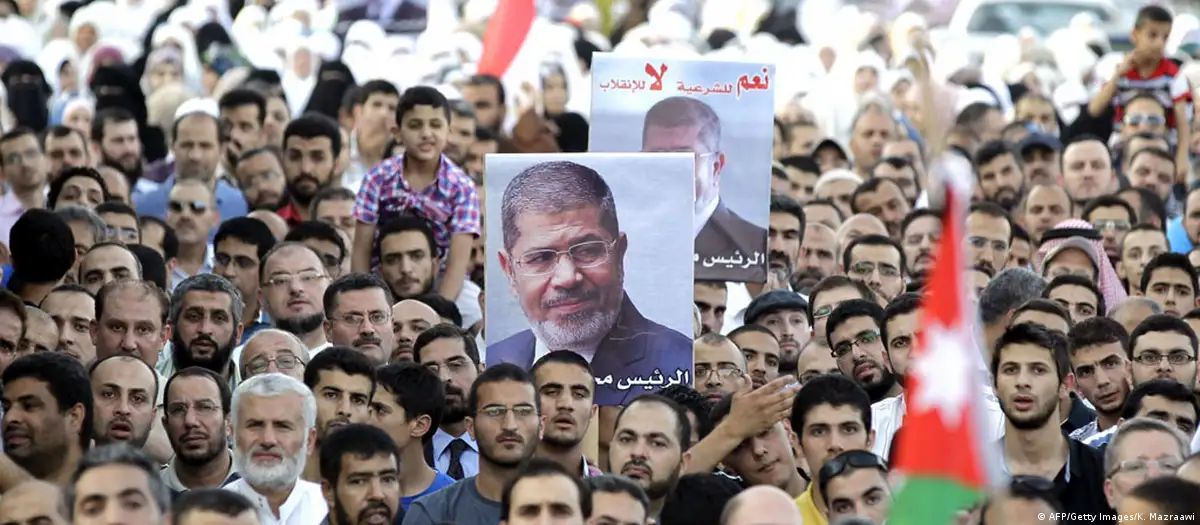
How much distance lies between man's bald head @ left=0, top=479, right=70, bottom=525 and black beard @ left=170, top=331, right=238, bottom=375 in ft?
7.31

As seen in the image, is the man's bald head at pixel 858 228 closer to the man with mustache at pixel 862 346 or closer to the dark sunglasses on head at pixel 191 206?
the man with mustache at pixel 862 346

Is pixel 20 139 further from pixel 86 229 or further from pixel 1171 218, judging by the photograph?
pixel 1171 218

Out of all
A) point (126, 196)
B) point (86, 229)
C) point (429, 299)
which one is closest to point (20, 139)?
point (126, 196)

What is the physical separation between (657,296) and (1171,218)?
649cm

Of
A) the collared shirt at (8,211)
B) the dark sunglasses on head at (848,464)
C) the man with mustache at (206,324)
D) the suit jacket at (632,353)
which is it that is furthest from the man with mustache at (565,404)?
the collared shirt at (8,211)

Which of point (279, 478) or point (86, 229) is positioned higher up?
point (86, 229)

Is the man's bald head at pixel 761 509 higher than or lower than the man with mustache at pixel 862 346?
lower

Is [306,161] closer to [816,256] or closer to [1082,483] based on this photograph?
[816,256]

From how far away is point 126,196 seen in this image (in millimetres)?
12969

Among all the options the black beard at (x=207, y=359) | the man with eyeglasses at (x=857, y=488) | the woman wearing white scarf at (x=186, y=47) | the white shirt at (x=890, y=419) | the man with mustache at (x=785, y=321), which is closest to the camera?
the man with eyeglasses at (x=857, y=488)

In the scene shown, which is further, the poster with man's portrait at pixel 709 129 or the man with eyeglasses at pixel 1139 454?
the poster with man's portrait at pixel 709 129

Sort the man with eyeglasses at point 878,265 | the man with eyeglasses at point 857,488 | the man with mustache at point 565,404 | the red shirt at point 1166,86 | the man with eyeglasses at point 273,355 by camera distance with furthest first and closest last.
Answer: the red shirt at point 1166,86 < the man with eyeglasses at point 878,265 < the man with eyeglasses at point 273,355 < the man with mustache at point 565,404 < the man with eyeglasses at point 857,488

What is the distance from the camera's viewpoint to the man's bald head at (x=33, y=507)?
7.48m

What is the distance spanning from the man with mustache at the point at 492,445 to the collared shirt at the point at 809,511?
912mm
